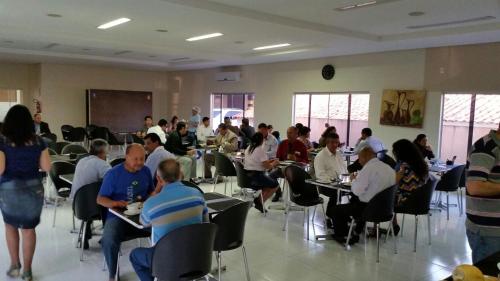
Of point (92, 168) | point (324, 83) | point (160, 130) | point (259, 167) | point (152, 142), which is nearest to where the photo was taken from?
point (92, 168)

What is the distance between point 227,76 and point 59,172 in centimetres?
829

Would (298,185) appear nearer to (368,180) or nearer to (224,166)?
(368,180)

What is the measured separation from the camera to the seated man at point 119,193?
3230 mm

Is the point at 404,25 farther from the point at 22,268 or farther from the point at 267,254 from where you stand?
the point at 22,268

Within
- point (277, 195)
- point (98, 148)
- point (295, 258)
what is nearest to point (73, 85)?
point (277, 195)

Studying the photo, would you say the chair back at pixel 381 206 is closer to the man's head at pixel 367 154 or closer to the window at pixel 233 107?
the man's head at pixel 367 154

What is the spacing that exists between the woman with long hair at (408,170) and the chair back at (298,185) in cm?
102

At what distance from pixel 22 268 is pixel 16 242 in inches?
11.9

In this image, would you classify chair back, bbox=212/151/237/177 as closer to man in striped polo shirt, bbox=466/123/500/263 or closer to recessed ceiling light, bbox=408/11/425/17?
recessed ceiling light, bbox=408/11/425/17

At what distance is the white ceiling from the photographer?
5082mm

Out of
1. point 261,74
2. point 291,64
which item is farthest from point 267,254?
point 261,74

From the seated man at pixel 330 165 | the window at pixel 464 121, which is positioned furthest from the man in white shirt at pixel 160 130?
the window at pixel 464 121

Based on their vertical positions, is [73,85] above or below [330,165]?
above

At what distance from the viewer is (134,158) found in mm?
3350
